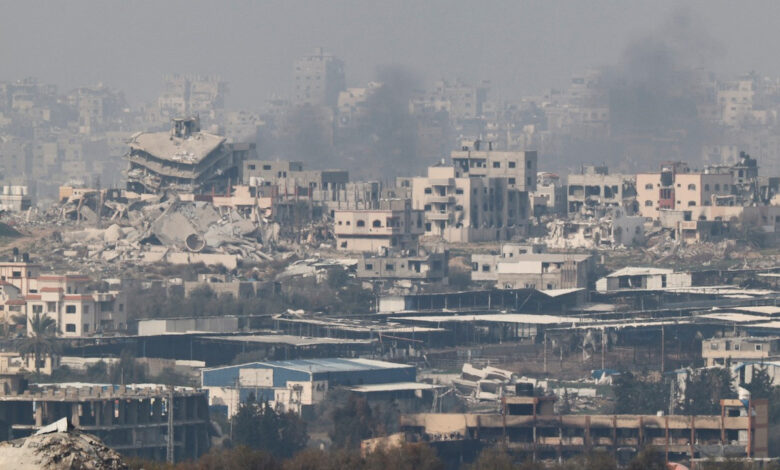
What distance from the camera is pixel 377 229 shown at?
284 feet

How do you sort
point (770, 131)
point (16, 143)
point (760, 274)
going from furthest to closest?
1. point (16, 143)
2. point (770, 131)
3. point (760, 274)

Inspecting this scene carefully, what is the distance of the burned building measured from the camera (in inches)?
3821

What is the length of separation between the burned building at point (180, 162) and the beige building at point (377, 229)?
35.7 feet

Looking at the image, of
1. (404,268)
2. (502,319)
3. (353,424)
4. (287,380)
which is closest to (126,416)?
(353,424)

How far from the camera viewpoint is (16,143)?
16325cm

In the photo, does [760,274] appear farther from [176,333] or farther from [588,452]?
[588,452]

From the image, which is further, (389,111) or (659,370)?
(389,111)

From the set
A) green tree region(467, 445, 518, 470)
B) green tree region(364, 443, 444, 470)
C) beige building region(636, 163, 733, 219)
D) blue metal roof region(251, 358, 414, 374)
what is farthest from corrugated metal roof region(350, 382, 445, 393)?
beige building region(636, 163, 733, 219)

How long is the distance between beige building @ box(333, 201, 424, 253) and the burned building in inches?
429

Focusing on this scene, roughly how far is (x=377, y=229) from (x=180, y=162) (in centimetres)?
1338

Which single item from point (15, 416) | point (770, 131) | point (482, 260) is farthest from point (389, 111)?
point (15, 416)

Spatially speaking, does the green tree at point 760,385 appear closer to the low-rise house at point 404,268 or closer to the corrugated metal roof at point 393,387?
the corrugated metal roof at point 393,387

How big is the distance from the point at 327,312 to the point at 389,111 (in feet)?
241

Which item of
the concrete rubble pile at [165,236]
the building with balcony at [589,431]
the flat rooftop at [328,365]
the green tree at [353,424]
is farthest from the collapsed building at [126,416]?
the concrete rubble pile at [165,236]
